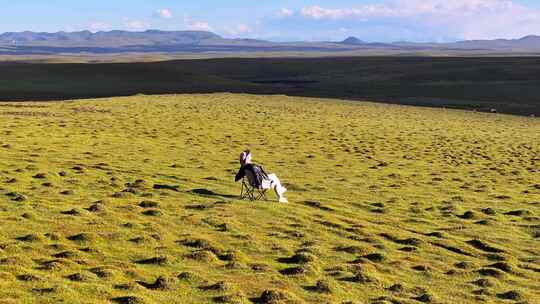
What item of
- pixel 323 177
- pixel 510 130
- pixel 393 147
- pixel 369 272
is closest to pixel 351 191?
pixel 323 177

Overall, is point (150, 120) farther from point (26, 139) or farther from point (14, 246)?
point (14, 246)

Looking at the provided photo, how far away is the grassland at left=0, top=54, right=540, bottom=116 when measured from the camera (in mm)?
86250

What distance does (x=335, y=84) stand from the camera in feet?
373

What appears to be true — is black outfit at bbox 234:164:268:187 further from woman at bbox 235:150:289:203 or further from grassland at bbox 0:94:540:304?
grassland at bbox 0:94:540:304

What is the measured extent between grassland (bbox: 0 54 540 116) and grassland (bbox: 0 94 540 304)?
3921 centimetres

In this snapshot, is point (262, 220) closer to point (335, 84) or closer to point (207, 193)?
point (207, 193)

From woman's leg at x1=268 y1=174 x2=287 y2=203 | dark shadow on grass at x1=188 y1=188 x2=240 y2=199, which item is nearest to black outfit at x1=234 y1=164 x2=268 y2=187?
woman's leg at x1=268 y1=174 x2=287 y2=203

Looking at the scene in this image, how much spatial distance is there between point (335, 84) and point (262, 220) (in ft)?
309

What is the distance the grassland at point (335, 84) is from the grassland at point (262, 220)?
39.2 metres

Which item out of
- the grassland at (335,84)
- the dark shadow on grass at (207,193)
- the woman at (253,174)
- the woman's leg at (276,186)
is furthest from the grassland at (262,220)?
the grassland at (335,84)

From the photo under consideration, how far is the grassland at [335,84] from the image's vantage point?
86.2 metres

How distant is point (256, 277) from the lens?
15.5 m

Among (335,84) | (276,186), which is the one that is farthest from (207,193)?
(335,84)

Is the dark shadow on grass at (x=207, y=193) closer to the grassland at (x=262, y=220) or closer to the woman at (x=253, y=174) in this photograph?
the grassland at (x=262, y=220)
